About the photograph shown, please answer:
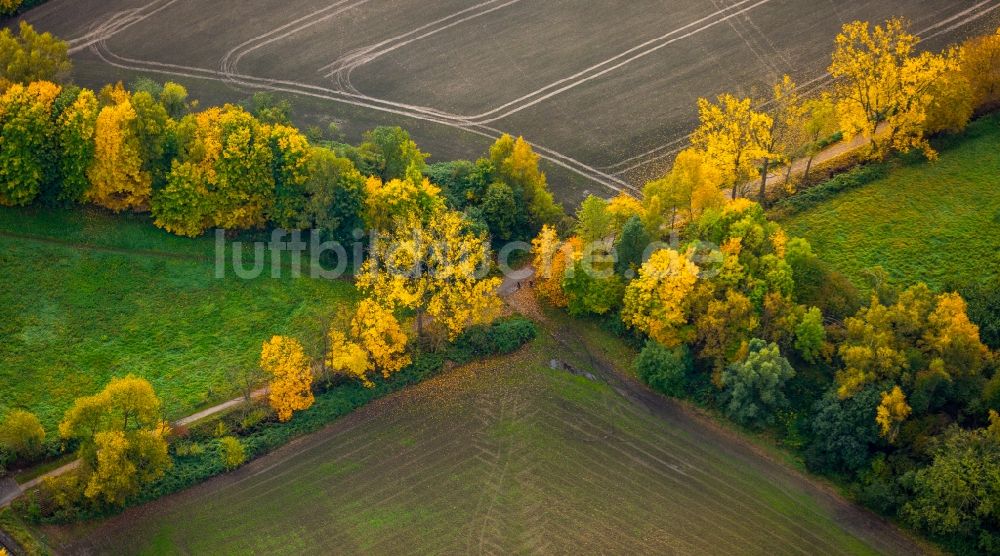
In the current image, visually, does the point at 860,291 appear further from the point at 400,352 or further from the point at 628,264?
the point at 400,352

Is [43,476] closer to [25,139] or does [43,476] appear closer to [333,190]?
[25,139]

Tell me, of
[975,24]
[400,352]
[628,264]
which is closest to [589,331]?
[628,264]

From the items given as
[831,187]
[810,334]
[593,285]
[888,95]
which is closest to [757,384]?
[810,334]

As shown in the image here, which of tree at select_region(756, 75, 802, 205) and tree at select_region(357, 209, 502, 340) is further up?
tree at select_region(756, 75, 802, 205)

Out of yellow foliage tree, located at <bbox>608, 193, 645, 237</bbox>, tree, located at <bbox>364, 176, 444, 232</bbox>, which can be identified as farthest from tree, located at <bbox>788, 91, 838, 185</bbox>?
tree, located at <bbox>364, 176, 444, 232</bbox>

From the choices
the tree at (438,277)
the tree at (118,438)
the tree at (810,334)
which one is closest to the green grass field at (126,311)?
the tree at (118,438)

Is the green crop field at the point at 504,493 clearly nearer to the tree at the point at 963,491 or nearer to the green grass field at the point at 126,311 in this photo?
the tree at the point at 963,491

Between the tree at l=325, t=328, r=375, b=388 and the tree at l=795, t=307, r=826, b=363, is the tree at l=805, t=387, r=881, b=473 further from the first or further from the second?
the tree at l=325, t=328, r=375, b=388
